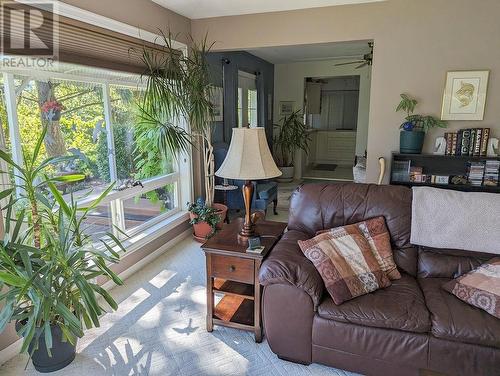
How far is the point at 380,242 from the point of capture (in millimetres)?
2094

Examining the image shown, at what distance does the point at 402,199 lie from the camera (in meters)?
2.21

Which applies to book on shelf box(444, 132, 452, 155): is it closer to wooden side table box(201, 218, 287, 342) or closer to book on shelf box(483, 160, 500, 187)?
book on shelf box(483, 160, 500, 187)

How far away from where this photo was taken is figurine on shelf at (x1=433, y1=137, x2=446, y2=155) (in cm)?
328

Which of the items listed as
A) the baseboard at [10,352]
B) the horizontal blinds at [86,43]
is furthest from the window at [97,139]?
the baseboard at [10,352]

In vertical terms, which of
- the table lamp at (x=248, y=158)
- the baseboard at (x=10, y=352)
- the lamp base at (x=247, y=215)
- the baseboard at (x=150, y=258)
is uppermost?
the table lamp at (x=248, y=158)

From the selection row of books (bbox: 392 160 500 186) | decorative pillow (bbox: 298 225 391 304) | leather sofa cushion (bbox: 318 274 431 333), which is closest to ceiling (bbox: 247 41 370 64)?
row of books (bbox: 392 160 500 186)

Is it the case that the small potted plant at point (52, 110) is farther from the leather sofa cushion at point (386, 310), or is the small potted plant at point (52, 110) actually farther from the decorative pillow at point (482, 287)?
the decorative pillow at point (482, 287)

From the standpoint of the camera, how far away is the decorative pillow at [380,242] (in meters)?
2.03

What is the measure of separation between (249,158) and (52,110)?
146cm

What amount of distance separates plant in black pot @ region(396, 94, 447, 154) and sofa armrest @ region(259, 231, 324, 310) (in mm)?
1959

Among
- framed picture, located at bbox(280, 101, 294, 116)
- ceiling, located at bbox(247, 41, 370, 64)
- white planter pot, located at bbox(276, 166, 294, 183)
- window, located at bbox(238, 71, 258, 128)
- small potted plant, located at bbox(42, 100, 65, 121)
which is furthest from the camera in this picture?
framed picture, located at bbox(280, 101, 294, 116)

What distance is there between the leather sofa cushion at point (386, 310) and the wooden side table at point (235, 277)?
1.53 feet

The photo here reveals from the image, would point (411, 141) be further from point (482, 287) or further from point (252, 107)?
point (252, 107)

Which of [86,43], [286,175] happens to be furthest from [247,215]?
[286,175]
